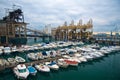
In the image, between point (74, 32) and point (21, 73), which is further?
point (74, 32)

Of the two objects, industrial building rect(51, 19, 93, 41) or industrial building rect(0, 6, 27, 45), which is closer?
industrial building rect(0, 6, 27, 45)

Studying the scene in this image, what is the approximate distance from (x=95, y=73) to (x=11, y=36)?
179ft

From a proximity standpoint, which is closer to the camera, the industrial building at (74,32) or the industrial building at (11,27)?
the industrial building at (11,27)

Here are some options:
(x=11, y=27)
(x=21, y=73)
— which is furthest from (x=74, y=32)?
(x=21, y=73)

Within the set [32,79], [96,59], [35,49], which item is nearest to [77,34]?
[35,49]

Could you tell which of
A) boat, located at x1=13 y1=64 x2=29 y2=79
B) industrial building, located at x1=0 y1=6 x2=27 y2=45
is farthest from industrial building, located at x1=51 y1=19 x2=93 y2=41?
boat, located at x1=13 y1=64 x2=29 y2=79

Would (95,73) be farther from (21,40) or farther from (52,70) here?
(21,40)

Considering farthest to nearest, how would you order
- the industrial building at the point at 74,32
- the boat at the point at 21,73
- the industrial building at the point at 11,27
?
the industrial building at the point at 74,32, the industrial building at the point at 11,27, the boat at the point at 21,73

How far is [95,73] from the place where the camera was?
104ft

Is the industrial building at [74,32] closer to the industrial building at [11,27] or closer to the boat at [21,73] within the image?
the industrial building at [11,27]

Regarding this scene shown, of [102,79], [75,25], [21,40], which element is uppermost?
[75,25]

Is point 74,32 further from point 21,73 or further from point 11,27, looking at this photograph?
point 21,73

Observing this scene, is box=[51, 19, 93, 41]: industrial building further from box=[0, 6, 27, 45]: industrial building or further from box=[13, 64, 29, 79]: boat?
box=[13, 64, 29, 79]: boat

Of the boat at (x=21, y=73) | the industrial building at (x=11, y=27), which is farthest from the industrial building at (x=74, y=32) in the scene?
the boat at (x=21, y=73)
